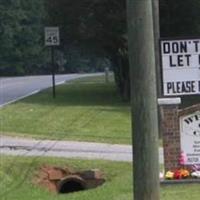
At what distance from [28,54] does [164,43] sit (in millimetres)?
83291

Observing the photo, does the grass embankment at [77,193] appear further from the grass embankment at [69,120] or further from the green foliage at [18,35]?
the green foliage at [18,35]

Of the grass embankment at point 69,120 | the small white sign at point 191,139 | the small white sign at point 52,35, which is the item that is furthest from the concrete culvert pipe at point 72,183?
the small white sign at point 52,35

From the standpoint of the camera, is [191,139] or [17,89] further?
[17,89]

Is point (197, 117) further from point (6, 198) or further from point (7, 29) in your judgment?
point (7, 29)

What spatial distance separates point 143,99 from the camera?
6016 mm

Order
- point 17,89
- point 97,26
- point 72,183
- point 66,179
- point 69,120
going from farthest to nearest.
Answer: point 17,89 → point 97,26 → point 69,120 → point 72,183 → point 66,179

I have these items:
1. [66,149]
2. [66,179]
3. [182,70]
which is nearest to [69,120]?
[66,149]

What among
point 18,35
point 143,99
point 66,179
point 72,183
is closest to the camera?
point 143,99

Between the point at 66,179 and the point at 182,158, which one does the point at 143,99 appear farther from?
the point at 66,179

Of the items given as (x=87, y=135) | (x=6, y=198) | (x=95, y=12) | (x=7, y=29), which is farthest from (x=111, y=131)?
(x=7, y=29)

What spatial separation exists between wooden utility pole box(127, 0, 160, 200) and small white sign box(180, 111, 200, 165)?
19.2ft

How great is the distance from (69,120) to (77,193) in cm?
1198

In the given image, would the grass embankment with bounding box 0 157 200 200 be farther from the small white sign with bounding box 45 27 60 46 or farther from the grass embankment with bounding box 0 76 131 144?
the small white sign with bounding box 45 27 60 46

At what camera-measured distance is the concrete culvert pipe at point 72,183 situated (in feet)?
51.4
